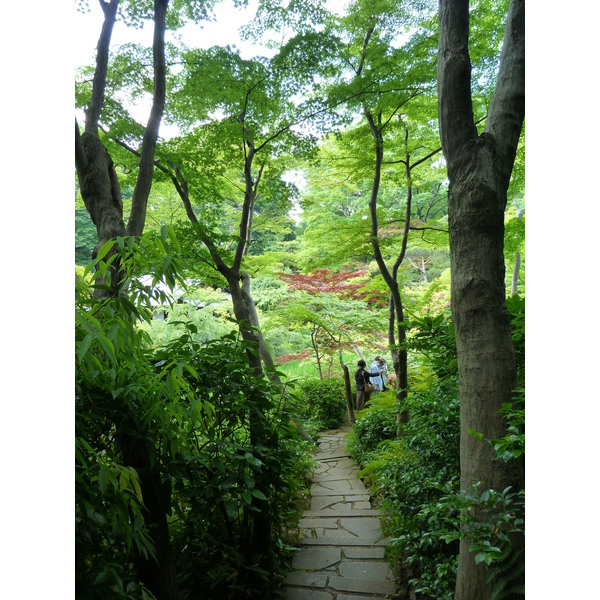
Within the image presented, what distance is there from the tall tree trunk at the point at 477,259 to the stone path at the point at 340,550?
2.55 feet

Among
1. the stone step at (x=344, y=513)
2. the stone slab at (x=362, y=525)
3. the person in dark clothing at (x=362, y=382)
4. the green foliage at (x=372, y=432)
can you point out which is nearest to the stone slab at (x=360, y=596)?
the stone slab at (x=362, y=525)

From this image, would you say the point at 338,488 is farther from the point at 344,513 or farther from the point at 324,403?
the point at 324,403

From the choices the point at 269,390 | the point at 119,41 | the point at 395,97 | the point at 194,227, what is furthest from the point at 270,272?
the point at 269,390

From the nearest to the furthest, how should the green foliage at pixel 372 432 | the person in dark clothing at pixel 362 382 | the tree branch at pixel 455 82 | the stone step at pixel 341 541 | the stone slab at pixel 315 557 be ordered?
the tree branch at pixel 455 82 → the stone slab at pixel 315 557 → the stone step at pixel 341 541 → the green foliage at pixel 372 432 → the person in dark clothing at pixel 362 382

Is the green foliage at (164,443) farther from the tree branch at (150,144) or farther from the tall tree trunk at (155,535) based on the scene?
the tree branch at (150,144)

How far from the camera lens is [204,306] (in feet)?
22.8

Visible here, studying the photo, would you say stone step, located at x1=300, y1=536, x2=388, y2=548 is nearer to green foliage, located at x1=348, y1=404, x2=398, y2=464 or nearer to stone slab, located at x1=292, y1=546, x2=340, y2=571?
stone slab, located at x1=292, y1=546, x2=340, y2=571

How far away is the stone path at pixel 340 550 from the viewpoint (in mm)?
1962

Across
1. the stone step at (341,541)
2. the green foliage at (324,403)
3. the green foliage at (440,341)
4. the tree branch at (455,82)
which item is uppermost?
the tree branch at (455,82)

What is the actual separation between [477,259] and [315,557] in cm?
192
